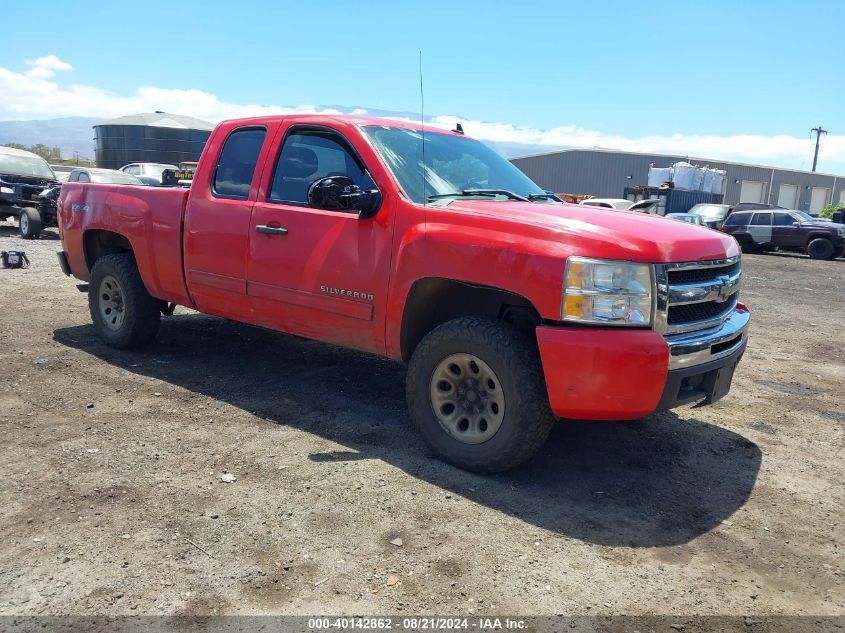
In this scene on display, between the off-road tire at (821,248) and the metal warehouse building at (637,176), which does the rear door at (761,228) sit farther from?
the metal warehouse building at (637,176)

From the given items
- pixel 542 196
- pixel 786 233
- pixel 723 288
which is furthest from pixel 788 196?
pixel 723 288

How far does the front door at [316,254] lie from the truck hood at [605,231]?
0.63 m

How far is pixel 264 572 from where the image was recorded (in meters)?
2.84

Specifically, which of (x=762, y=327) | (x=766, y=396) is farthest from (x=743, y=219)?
(x=766, y=396)

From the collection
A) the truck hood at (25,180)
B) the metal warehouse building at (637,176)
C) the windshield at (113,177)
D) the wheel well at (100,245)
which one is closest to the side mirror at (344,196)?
the wheel well at (100,245)

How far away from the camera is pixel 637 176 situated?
50688 mm

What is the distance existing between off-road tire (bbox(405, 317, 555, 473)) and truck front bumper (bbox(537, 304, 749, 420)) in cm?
13

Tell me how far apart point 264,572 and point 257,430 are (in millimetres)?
1632

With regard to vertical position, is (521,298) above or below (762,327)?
above

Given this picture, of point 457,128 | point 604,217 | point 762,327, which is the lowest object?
point 762,327

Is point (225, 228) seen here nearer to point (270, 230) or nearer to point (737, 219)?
point (270, 230)

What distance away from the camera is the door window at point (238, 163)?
16.3 ft

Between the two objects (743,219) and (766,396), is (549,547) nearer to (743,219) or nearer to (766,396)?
(766,396)

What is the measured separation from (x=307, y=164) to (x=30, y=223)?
13.4 metres
